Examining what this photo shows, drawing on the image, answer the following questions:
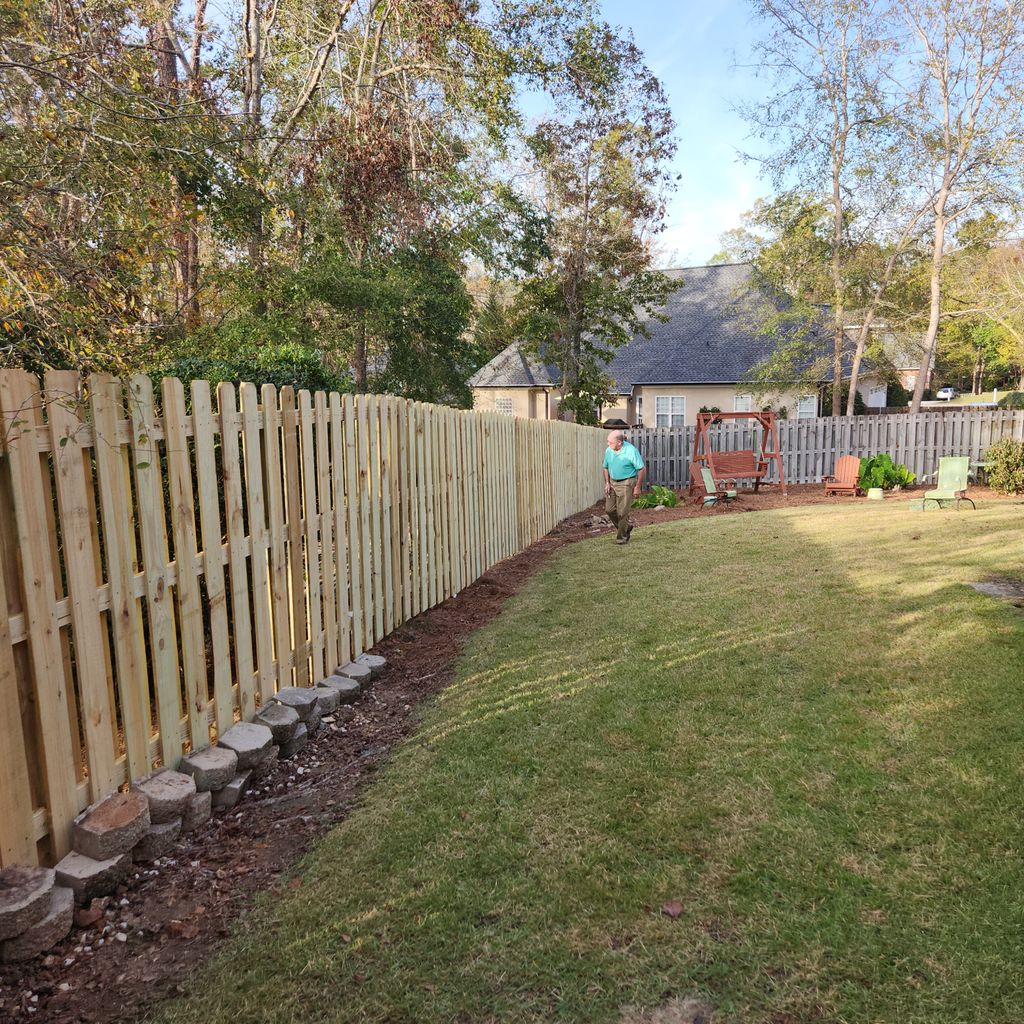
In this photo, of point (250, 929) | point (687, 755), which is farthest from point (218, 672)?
point (687, 755)

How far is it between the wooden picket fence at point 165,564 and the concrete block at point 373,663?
3.6 inches

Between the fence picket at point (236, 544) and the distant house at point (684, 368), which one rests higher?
the distant house at point (684, 368)

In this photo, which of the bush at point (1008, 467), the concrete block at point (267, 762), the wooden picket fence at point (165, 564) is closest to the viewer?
the wooden picket fence at point (165, 564)

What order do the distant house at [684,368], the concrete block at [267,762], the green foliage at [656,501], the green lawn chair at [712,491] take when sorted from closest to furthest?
the concrete block at [267,762], the green lawn chair at [712,491], the green foliage at [656,501], the distant house at [684,368]

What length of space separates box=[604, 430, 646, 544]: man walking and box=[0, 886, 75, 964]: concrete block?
28.6ft

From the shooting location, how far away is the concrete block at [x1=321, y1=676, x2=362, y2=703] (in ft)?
15.2

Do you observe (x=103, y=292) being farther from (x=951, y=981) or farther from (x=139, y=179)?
(x=951, y=981)

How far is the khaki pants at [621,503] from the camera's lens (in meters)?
10.5

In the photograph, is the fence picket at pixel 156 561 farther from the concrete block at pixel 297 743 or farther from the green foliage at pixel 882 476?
the green foliage at pixel 882 476

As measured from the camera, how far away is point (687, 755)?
366cm

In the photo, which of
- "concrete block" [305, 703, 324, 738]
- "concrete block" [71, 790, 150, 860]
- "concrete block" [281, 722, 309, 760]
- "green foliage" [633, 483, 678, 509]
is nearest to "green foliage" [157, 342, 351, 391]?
"concrete block" [305, 703, 324, 738]

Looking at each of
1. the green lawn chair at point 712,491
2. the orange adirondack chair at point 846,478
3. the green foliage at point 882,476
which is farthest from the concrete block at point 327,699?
the green foliage at point 882,476

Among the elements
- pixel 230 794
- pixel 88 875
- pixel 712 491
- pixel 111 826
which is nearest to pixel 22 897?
pixel 88 875

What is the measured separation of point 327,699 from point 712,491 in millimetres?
12985
